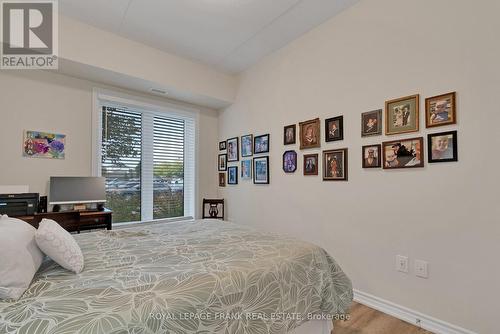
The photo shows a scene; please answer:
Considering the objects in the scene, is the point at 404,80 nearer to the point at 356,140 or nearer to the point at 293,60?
the point at 356,140

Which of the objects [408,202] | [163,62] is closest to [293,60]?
[163,62]

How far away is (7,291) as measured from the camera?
3.08 ft

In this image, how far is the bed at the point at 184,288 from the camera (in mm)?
867

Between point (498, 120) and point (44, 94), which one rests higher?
point (44, 94)

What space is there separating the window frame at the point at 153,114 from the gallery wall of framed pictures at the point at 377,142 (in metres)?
1.14

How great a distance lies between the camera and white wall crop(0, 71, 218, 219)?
261cm

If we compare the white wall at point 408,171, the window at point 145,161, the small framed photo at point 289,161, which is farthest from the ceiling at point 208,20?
the small framed photo at point 289,161

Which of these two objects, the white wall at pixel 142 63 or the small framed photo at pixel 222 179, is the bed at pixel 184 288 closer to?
the white wall at pixel 142 63

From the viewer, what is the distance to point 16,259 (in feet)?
3.39

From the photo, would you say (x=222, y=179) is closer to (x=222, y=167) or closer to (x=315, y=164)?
(x=222, y=167)

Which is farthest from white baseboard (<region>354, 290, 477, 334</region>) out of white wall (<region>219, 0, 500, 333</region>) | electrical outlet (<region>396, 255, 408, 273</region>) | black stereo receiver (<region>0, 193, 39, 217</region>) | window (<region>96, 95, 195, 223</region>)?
black stereo receiver (<region>0, 193, 39, 217</region>)

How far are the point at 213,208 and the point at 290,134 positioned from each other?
5.79 feet

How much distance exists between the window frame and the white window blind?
0.6 inches

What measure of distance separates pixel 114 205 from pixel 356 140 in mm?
3087
